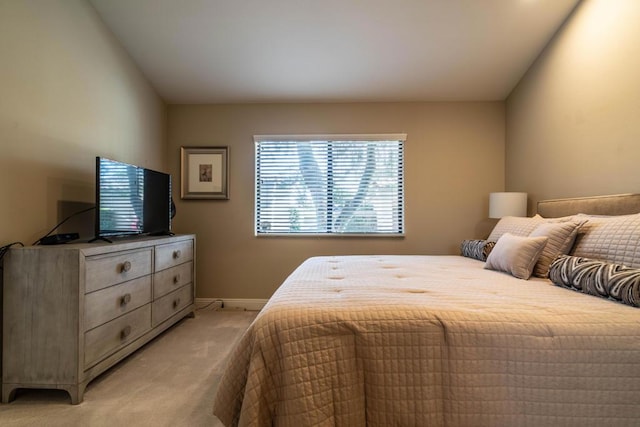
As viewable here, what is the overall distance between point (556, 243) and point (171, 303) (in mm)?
2893

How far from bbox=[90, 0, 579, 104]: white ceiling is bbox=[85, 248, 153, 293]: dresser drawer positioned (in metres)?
1.86

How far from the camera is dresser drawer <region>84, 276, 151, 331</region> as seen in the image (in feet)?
5.60

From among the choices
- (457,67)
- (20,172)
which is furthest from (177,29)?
(457,67)

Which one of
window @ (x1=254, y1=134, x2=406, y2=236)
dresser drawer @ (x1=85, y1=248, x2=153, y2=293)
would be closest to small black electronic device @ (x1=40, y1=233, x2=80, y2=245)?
dresser drawer @ (x1=85, y1=248, x2=153, y2=293)

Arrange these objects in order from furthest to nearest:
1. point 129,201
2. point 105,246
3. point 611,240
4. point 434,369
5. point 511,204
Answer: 1. point 511,204
2. point 129,201
3. point 105,246
4. point 611,240
5. point 434,369

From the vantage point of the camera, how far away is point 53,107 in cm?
204

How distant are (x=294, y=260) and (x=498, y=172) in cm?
246

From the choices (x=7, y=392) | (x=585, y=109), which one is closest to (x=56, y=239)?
(x=7, y=392)

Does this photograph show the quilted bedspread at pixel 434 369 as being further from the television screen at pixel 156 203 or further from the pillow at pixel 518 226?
the television screen at pixel 156 203

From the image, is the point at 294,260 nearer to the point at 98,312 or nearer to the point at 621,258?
the point at 98,312

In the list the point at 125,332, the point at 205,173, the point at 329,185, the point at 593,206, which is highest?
the point at 205,173

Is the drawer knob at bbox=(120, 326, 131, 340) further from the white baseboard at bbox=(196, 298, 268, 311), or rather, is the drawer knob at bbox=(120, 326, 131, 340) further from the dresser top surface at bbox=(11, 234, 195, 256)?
the white baseboard at bbox=(196, 298, 268, 311)

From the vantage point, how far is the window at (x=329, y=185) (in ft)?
11.0

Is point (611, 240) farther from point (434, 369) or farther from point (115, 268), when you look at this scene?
point (115, 268)
